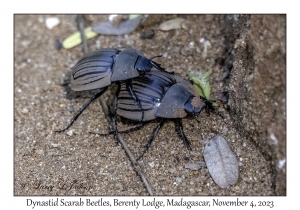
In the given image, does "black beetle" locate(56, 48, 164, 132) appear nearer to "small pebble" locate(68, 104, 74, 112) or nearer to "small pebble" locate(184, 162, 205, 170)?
"small pebble" locate(68, 104, 74, 112)

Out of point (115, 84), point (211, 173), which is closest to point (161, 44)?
point (115, 84)

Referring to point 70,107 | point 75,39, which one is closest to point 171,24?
point 75,39

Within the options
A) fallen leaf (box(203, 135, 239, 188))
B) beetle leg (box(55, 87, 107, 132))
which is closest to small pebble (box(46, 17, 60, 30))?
beetle leg (box(55, 87, 107, 132))

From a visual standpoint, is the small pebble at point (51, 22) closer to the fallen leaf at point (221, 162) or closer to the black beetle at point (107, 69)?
the black beetle at point (107, 69)

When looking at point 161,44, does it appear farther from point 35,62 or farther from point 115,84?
point 35,62

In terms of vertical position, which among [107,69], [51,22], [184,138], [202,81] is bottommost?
[184,138]

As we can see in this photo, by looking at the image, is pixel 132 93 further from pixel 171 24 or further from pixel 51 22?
pixel 51 22
